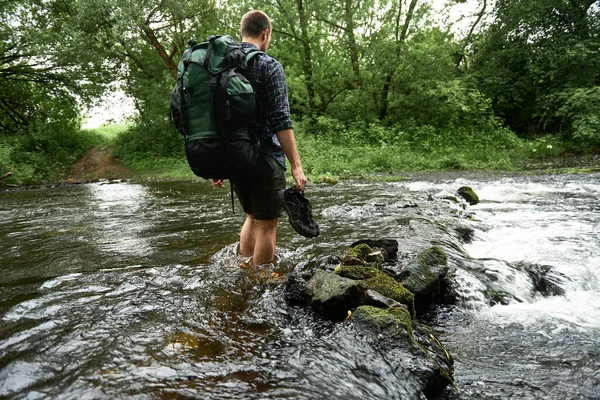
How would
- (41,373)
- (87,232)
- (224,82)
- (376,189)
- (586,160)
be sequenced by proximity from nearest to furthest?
(41,373)
(224,82)
(87,232)
(376,189)
(586,160)

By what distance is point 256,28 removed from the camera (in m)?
3.25

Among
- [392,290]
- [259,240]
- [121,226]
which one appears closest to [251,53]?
[259,240]

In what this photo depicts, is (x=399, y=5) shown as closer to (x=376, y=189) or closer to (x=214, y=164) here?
(x=376, y=189)

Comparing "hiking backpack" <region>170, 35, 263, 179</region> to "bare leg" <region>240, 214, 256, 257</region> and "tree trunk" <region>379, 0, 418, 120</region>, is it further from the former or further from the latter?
"tree trunk" <region>379, 0, 418, 120</region>

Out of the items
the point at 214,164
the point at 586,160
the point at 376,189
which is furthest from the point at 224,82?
the point at 586,160

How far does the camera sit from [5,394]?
179cm

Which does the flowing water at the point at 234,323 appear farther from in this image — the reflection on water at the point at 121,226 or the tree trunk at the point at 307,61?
the tree trunk at the point at 307,61

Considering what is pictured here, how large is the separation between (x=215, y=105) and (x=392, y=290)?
1869 millimetres

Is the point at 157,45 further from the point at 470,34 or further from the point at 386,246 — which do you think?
the point at 386,246

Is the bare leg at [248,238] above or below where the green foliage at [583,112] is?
below

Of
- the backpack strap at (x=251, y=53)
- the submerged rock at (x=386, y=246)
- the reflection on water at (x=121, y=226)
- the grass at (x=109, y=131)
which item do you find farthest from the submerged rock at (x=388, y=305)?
the grass at (x=109, y=131)

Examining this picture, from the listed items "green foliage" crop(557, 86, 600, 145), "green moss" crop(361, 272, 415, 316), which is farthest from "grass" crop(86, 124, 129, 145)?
"green moss" crop(361, 272, 415, 316)

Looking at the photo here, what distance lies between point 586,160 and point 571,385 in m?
17.6

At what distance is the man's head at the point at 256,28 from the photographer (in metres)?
3.25
